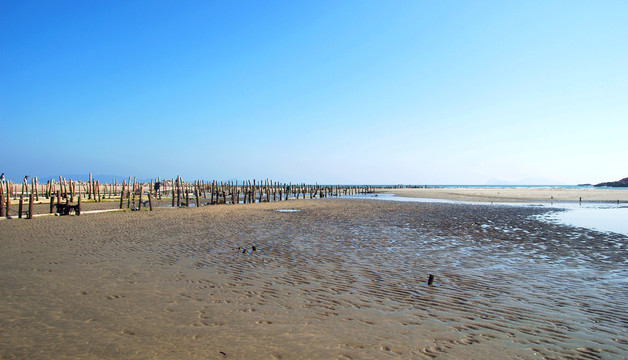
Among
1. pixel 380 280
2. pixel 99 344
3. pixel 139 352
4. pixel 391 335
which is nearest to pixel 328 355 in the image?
pixel 391 335

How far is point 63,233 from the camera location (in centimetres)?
1405

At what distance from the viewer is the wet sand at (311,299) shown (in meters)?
4.48

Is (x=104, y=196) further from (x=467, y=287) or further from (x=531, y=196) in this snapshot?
(x=531, y=196)

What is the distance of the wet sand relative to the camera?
448cm

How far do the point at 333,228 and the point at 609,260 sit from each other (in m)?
9.82

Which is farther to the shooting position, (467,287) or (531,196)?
(531,196)

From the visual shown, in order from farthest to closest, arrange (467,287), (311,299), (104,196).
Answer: (104,196), (467,287), (311,299)

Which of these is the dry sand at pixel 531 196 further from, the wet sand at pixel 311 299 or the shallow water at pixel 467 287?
the wet sand at pixel 311 299

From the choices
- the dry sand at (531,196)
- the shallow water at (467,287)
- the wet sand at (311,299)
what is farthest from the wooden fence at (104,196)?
the dry sand at (531,196)

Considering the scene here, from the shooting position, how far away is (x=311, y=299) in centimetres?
640

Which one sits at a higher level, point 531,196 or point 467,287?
point 531,196

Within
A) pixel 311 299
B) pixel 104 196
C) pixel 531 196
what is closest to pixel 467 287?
pixel 311 299

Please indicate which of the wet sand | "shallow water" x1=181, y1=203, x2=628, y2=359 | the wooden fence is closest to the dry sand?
the wooden fence

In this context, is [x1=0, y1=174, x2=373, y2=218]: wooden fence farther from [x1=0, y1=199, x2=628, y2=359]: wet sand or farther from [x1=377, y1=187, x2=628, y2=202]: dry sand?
[x1=377, y1=187, x2=628, y2=202]: dry sand
